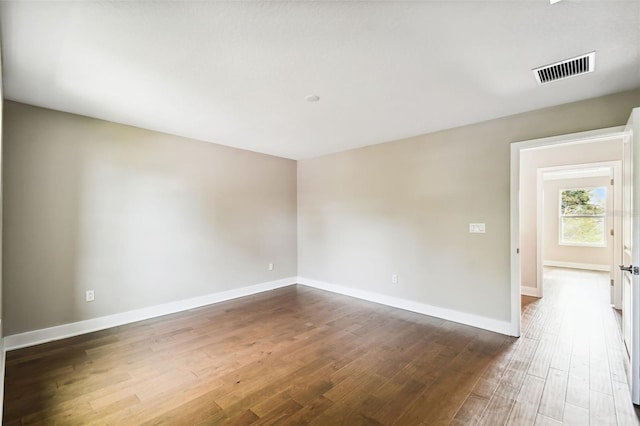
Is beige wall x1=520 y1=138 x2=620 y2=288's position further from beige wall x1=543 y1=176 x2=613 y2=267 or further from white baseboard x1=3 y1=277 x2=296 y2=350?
white baseboard x1=3 y1=277 x2=296 y2=350

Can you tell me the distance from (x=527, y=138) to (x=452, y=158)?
811 millimetres

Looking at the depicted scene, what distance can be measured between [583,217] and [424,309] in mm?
6506

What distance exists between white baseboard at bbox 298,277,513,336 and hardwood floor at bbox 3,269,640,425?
0.13 metres

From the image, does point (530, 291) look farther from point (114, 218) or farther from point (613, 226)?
point (114, 218)

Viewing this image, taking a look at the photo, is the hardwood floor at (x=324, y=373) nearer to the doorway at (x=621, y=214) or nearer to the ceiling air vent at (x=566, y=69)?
the doorway at (x=621, y=214)

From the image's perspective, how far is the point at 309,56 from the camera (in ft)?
6.62

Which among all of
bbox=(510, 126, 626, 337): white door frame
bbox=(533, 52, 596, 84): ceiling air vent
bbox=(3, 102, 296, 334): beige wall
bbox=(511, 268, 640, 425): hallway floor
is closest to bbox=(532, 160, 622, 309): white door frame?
bbox=(511, 268, 640, 425): hallway floor

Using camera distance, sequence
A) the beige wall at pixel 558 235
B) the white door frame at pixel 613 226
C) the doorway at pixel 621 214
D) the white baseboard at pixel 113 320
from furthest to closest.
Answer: the beige wall at pixel 558 235 → the white door frame at pixel 613 226 → the white baseboard at pixel 113 320 → the doorway at pixel 621 214

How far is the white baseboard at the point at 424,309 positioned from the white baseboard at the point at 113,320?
4.68ft

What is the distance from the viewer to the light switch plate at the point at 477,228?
3391 millimetres

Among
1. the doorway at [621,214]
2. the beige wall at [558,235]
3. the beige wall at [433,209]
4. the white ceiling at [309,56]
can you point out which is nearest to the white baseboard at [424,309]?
the beige wall at [433,209]

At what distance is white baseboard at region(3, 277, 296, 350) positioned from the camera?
9.36ft

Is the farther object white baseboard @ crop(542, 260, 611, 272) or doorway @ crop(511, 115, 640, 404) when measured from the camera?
white baseboard @ crop(542, 260, 611, 272)

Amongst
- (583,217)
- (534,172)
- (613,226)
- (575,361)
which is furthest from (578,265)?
(575,361)
